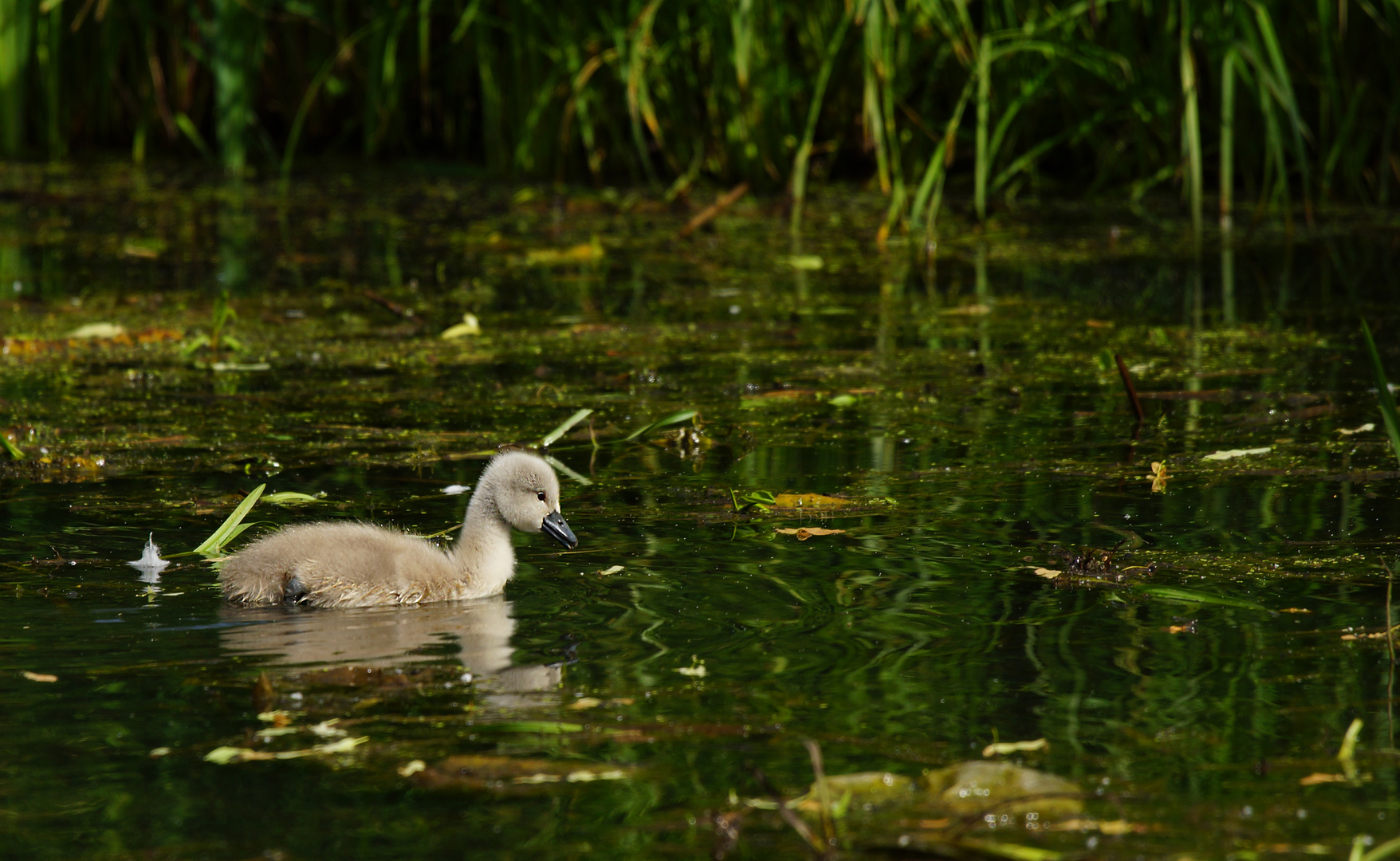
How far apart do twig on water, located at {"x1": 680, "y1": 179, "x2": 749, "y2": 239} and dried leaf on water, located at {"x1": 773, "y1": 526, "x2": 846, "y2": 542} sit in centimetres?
519

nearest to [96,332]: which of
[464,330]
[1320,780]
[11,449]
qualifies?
[464,330]

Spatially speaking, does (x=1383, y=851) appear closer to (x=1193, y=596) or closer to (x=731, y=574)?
(x=1193, y=596)

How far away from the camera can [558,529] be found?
13.2 ft

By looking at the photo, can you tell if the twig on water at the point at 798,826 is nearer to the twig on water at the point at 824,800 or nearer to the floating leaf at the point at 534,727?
the twig on water at the point at 824,800

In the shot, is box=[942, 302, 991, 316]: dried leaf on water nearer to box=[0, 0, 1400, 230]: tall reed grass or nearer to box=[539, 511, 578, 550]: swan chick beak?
box=[0, 0, 1400, 230]: tall reed grass

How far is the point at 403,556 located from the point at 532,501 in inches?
13.6

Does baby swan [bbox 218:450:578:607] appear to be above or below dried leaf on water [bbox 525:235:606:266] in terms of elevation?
below

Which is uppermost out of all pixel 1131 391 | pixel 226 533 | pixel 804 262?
pixel 804 262

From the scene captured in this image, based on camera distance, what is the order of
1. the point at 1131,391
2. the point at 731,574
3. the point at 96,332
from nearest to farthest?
the point at 731,574, the point at 1131,391, the point at 96,332

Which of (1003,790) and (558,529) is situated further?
(558,529)

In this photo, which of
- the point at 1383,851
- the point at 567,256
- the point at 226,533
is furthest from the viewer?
the point at 567,256

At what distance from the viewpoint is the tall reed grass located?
8.25m

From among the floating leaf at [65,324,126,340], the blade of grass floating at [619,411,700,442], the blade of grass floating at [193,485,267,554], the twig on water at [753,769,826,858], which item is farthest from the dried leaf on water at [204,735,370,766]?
the floating leaf at [65,324,126,340]

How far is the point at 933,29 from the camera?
927cm
